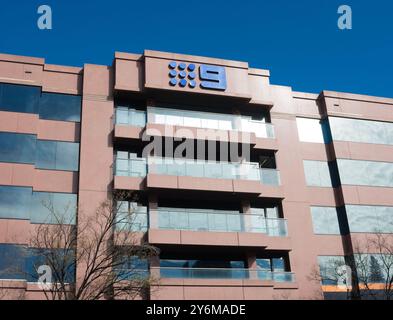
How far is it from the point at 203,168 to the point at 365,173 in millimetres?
12021

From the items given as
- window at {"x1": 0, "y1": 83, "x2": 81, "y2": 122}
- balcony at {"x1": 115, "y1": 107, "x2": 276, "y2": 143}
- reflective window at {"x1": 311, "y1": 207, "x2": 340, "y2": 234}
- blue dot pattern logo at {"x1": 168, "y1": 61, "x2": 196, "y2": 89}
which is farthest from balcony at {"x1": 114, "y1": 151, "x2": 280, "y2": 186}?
blue dot pattern logo at {"x1": 168, "y1": 61, "x2": 196, "y2": 89}

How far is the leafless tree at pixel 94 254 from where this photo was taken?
23422 mm

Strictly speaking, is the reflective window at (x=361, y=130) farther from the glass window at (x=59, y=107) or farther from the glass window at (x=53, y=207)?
the glass window at (x=53, y=207)

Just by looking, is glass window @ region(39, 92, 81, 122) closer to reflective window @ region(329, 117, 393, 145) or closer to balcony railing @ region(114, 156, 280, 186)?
balcony railing @ region(114, 156, 280, 186)

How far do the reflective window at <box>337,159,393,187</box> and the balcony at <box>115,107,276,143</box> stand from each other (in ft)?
17.5

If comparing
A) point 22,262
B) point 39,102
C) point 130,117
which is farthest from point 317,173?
point 22,262

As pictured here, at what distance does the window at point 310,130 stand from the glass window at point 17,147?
59.6 feet

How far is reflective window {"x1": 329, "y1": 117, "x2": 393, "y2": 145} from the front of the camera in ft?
116

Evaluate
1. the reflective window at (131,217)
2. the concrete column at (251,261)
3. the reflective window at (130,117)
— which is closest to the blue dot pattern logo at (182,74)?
the reflective window at (130,117)

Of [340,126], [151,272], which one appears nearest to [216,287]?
[151,272]

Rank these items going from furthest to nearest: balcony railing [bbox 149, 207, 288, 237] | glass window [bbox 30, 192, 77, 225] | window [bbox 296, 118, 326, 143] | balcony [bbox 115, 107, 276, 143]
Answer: window [bbox 296, 118, 326, 143] < balcony [bbox 115, 107, 276, 143] < balcony railing [bbox 149, 207, 288, 237] < glass window [bbox 30, 192, 77, 225]

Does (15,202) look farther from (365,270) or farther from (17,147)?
(365,270)

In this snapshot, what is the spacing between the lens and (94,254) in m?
24.9
